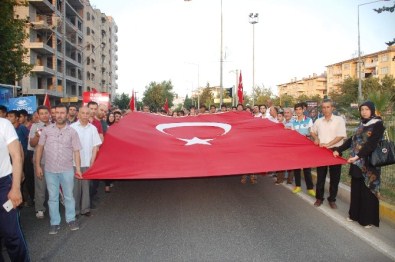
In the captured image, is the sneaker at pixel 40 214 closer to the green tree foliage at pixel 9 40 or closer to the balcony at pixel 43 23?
the green tree foliage at pixel 9 40

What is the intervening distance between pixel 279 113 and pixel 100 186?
4934 mm

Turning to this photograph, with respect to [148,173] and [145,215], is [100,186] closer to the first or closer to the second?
[145,215]

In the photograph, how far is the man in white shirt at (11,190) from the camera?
10.7 ft

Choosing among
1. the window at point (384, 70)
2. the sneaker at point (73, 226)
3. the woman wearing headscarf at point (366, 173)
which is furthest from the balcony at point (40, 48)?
the window at point (384, 70)

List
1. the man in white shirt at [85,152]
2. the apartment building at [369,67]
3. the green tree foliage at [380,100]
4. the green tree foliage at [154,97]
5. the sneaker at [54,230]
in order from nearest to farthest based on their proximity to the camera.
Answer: the sneaker at [54,230]
the man in white shirt at [85,152]
the green tree foliage at [380,100]
the green tree foliage at [154,97]
the apartment building at [369,67]

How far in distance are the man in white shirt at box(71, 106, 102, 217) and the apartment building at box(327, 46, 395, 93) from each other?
73057 millimetres

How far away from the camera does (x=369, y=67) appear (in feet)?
310

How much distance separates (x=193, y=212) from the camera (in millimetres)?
6047

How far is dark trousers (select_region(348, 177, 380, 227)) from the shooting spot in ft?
16.9

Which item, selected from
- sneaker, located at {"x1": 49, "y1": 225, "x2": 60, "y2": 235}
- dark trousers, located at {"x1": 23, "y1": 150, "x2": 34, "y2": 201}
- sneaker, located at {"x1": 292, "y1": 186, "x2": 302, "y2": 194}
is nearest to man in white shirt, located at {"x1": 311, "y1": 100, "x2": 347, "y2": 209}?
sneaker, located at {"x1": 292, "y1": 186, "x2": 302, "y2": 194}

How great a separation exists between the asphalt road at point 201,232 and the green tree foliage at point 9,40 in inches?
462

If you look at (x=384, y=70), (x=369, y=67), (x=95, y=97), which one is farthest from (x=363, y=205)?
(x=369, y=67)

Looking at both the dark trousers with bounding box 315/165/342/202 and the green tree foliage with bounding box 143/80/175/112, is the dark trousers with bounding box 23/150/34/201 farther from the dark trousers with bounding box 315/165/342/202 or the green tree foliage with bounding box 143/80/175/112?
the green tree foliage with bounding box 143/80/175/112

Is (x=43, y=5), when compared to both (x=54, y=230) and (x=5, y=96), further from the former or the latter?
(x=54, y=230)
